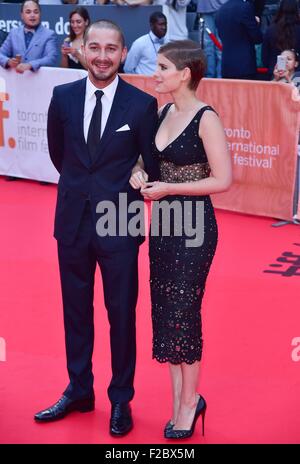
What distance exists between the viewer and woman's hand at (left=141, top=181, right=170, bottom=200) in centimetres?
355

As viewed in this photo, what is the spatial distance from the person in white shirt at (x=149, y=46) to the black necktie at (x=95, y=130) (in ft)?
20.0

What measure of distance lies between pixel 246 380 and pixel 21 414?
1282mm

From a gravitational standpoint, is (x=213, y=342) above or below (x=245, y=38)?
below

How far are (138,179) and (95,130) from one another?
320 mm

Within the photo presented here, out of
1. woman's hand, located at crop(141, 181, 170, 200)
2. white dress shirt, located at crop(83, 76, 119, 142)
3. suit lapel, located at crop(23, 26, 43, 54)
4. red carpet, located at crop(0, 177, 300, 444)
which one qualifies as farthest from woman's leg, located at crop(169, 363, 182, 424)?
suit lapel, located at crop(23, 26, 43, 54)

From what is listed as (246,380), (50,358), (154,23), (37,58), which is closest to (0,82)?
(37,58)

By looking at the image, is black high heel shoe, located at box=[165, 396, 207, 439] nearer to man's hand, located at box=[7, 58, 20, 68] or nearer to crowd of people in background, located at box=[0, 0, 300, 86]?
crowd of people in background, located at box=[0, 0, 300, 86]

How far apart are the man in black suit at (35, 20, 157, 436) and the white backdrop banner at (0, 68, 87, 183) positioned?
548 cm

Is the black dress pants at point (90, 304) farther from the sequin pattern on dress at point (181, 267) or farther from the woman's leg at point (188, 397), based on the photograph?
the woman's leg at point (188, 397)

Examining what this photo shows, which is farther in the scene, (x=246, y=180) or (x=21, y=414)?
(x=246, y=180)

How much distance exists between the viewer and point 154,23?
31.9 ft

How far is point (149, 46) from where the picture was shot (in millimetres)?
9805

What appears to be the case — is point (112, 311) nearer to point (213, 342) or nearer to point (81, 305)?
point (81, 305)

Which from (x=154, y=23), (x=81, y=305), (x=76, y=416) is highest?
(x=154, y=23)
